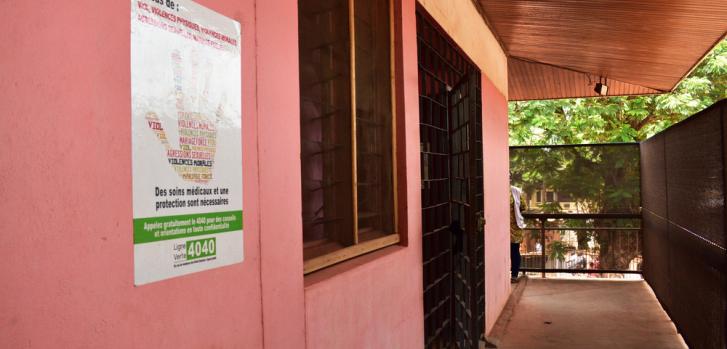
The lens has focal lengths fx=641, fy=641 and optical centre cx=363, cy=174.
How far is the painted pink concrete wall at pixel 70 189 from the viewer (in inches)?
48.8

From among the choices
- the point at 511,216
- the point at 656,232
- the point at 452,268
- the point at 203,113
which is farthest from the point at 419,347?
the point at 511,216

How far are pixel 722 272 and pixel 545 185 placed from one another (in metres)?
6.59

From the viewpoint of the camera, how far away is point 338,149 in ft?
10.4

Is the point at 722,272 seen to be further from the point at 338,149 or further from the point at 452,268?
the point at 338,149

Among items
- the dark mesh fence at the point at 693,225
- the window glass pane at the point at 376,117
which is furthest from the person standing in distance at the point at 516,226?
the window glass pane at the point at 376,117

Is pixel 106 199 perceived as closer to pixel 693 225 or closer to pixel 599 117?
pixel 693 225

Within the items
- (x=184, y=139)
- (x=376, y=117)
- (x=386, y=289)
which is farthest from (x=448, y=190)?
(x=184, y=139)

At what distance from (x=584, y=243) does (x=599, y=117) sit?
7.83 meters

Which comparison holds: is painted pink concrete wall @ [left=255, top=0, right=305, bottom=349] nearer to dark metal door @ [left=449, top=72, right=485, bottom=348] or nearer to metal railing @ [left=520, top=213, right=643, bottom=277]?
dark metal door @ [left=449, top=72, right=485, bottom=348]

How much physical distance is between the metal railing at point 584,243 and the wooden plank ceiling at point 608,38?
2344 mm

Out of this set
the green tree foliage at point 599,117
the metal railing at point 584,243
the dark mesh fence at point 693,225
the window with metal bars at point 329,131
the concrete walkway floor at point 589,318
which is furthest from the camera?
the green tree foliage at point 599,117

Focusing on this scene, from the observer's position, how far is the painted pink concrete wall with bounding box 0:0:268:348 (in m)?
1.24

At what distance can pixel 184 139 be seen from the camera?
1.71m

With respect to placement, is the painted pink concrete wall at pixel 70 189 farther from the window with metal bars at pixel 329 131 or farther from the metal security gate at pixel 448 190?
the metal security gate at pixel 448 190
